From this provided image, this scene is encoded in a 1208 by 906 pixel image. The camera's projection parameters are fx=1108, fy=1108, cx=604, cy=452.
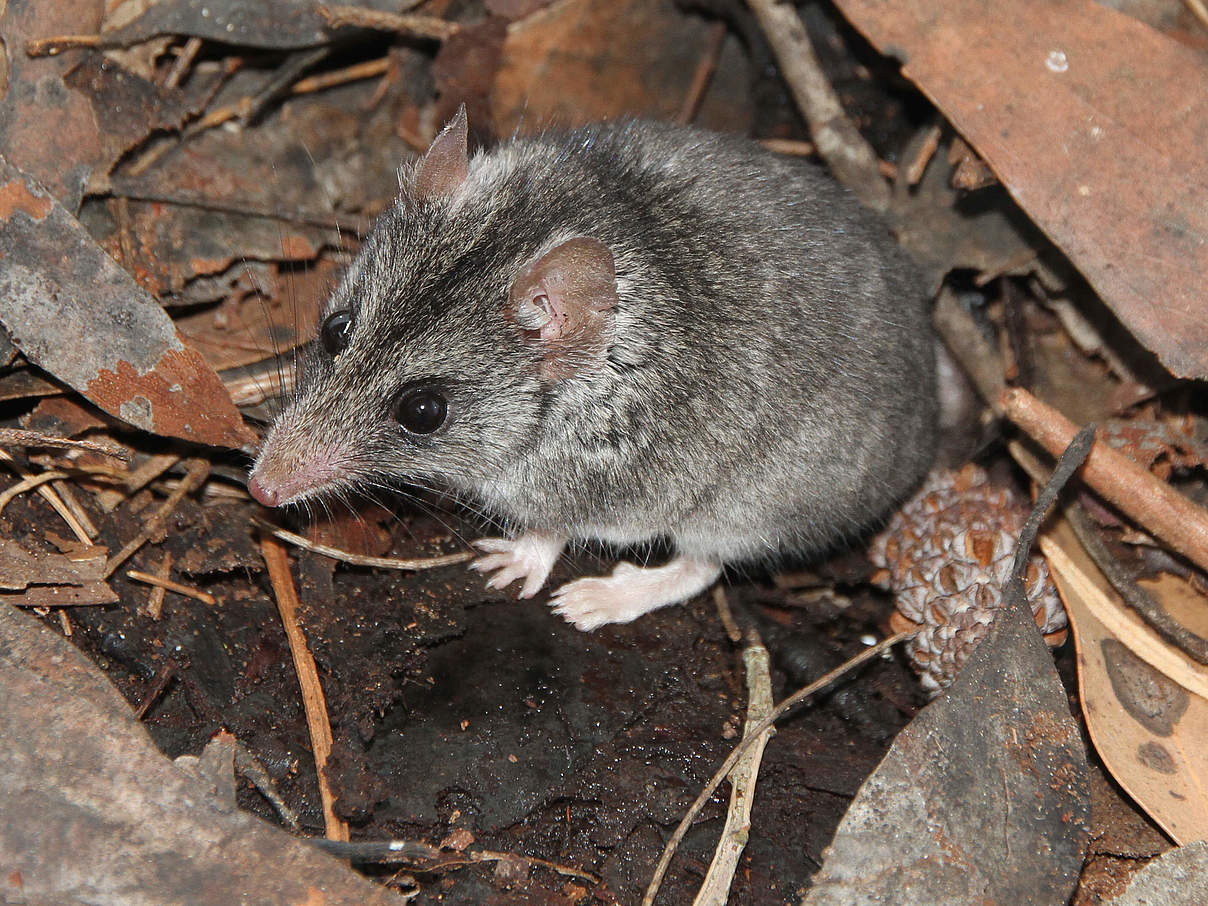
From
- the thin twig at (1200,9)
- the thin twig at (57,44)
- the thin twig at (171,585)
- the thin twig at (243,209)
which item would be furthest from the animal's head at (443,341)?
the thin twig at (1200,9)

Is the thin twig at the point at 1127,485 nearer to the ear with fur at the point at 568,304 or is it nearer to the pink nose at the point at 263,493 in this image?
Answer: the ear with fur at the point at 568,304

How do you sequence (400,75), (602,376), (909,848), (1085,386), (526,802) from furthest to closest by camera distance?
(400,75) < (1085,386) < (602,376) < (526,802) < (909,848)

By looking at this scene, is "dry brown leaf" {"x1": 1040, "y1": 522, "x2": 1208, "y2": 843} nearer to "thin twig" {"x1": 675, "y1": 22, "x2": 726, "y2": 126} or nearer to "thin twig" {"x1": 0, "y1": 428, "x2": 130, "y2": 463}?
"thin twig" {"x1": 675, "y1": 22, "x2": 726, "y2": 126}

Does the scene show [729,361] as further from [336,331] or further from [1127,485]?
[1127,485]

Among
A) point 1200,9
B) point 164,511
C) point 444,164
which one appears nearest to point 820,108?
point 1200,9

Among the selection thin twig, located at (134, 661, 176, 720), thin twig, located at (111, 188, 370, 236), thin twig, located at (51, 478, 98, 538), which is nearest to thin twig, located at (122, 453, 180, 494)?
thin twig, located at (51, 478, 98, 538)

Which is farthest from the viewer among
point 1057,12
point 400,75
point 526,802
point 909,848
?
point 400,75

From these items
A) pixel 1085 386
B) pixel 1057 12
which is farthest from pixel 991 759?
pixel 1057 12

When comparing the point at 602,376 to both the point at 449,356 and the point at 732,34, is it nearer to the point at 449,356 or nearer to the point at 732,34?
the point at 449,356
